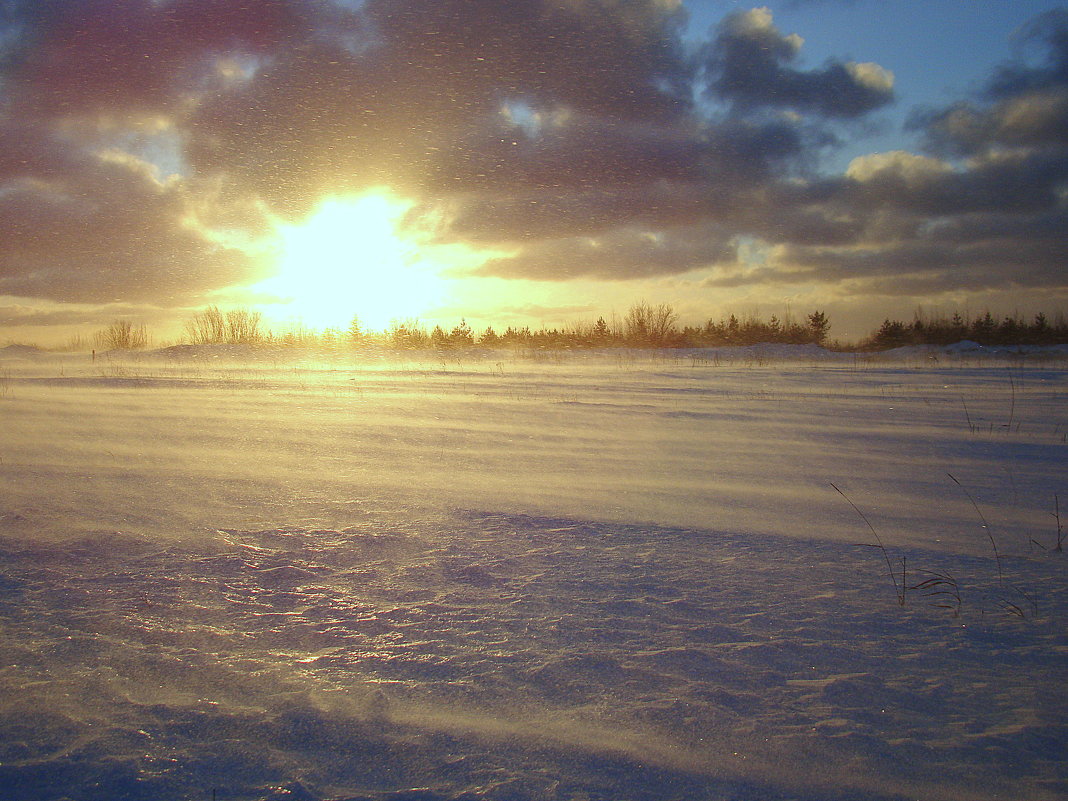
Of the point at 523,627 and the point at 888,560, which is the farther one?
the point at 888,560

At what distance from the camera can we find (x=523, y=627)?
5.91 ft

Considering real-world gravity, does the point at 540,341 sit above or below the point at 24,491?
above

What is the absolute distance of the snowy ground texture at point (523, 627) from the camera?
50.4 inches

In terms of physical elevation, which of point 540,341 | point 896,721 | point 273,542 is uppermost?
point 540,341

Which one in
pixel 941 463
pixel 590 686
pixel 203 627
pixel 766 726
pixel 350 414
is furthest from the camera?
pixel 350 414

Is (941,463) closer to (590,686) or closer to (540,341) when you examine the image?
(590,686)

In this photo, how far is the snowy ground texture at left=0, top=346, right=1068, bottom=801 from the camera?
1.28 metres

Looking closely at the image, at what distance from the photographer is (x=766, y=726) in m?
1.39

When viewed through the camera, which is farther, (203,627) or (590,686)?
(203,627)

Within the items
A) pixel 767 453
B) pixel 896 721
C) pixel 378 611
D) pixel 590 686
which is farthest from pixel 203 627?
pixel 767 453

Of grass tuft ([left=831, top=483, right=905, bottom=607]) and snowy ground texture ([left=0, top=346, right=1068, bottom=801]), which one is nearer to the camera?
snowy ground texture ([left=0, top=346, right=1068, bottom=801])

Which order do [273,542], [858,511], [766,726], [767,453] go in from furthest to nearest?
1. [767,453]
2. [858,511]
3. [273,542]
4. [766,726]

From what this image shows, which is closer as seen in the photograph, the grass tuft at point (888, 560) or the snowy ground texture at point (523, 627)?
the snowy ground texture at point (523, 627)

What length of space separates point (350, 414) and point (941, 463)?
15.2ft
